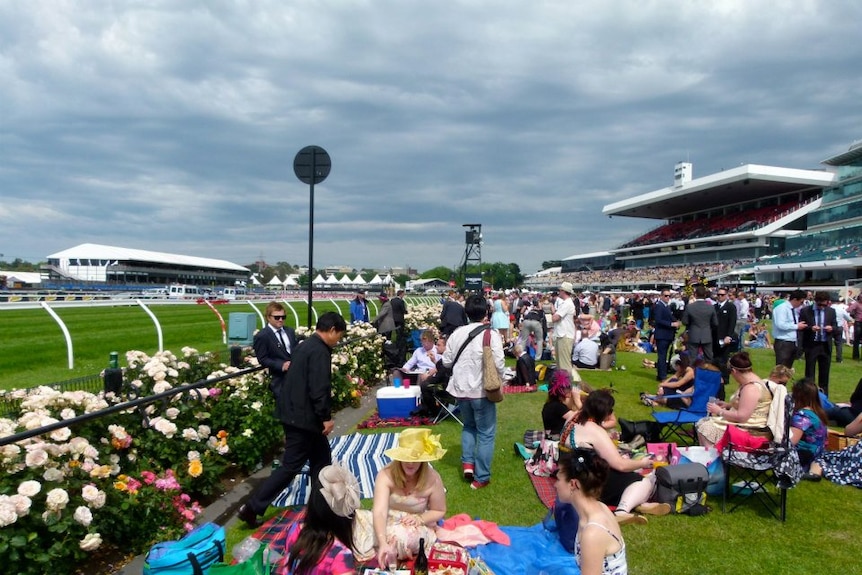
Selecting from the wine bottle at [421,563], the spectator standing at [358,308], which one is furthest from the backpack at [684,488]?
the spectator standing at [358,308]

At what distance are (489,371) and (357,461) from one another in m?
2.26

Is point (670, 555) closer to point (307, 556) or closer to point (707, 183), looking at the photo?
point (307, 556)

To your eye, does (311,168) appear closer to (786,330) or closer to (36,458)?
(36,458)

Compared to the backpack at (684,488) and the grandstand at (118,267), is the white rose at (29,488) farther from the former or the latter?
the grandstand at (118,267)

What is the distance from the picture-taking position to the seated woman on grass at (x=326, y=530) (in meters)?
2.99

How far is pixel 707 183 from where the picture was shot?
69.1 m

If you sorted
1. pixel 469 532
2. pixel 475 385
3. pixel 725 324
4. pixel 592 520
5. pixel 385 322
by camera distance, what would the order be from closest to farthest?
pixel 592 520 → pixel 469 532 → pixel 475 385 → pixel 725 324 → pixel 385 322

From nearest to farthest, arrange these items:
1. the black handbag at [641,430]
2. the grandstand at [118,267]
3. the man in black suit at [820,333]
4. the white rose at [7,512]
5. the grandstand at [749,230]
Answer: the white rose at [7,512] → the black handbag at [641,430] → the man in black suit at [820,333] → the grandstand at [749,230] → the grandstand at [118,267]

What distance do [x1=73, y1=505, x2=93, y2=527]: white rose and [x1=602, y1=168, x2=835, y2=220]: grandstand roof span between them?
73552mm

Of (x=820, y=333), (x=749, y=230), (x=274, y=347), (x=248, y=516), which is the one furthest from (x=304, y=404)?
(x=749, y=230)

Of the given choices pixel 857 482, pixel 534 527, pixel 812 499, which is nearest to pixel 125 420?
pixel 534 527

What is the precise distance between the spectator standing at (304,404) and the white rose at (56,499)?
1504 millimetres

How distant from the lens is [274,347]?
6012mm

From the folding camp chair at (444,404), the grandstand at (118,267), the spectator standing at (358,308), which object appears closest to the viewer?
the folding camp chair at (444,404)
